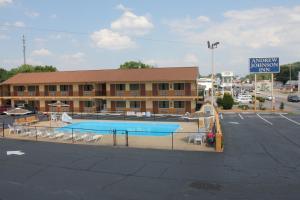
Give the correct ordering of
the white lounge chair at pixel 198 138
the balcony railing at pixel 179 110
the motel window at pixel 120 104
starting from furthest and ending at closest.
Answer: the motel window at pixel 120 104, the balcony railing at pixel 179 110, the white lounge chair at pixel 198 138

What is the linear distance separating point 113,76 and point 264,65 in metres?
22.9

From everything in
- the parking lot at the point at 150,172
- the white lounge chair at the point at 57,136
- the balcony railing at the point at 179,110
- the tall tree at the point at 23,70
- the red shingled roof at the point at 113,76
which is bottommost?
the parking lot at the point at 150,172

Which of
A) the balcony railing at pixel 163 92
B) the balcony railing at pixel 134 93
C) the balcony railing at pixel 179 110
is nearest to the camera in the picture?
the balcony railing at pixel 179 110

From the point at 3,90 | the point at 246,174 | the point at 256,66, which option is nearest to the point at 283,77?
the point at 256,66

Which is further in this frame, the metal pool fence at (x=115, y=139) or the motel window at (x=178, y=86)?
the motel window at (x=178, y=86)

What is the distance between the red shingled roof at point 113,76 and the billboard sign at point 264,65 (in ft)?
28.6

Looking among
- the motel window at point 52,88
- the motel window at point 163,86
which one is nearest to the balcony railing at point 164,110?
the motel window at point 163,86

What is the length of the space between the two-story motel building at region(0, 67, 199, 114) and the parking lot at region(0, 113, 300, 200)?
22046 millimetres

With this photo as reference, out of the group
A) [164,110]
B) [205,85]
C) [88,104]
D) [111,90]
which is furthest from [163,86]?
[205,85]

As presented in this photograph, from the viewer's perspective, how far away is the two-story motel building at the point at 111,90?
44.0m

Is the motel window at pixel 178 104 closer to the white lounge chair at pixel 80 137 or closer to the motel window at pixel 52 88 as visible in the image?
the motel window at pixel 52 88

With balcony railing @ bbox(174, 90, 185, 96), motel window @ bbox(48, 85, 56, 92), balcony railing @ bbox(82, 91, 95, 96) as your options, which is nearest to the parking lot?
balcony railing @ bbox(174, 90, 185, 96)

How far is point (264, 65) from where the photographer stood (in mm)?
47469

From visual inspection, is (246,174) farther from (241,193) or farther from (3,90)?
(3,90)
